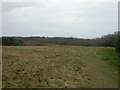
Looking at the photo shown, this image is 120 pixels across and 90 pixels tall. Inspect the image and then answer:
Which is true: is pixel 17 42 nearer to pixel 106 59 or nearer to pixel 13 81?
pixel 106 59

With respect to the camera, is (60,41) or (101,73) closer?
(101,73)

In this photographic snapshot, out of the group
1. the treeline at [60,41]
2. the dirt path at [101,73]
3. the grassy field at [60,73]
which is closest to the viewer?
the grassy field at [60,73]

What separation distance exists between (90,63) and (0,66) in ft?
13.6

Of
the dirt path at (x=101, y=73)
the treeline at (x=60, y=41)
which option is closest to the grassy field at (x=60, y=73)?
the dirt path at (x=101, y=73)

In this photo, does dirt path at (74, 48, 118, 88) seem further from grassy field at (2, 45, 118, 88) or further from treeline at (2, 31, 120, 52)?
treeline at (2, 31, 120, 52)

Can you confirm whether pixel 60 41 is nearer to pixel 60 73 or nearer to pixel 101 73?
pixel 101 73

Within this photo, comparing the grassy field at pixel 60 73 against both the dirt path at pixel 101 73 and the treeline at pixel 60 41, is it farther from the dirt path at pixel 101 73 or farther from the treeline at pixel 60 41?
the treeline at pixel 60 41

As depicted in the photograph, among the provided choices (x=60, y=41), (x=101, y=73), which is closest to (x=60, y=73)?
(x=101, y=73)

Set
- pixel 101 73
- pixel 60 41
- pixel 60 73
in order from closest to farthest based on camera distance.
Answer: pixel 60 73 → pixel 101 73 → pixel 60 41

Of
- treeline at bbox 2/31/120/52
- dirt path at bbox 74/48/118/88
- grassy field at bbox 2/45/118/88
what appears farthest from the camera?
treeline at bbox 2/31/120/52

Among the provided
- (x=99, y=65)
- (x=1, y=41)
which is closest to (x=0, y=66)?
(x=99, y=65)

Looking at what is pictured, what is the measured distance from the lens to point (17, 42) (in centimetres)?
2159

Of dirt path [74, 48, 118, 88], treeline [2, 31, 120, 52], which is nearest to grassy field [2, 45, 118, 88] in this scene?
dirt path [74, 48, 118, 88]

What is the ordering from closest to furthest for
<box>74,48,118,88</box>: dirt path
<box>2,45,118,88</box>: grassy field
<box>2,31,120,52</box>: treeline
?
<box>2,45,118,88</box>: grassy field → <box>74,48,118,88</box>: dirt path → <box>2,31,120,52</box>: treeline
